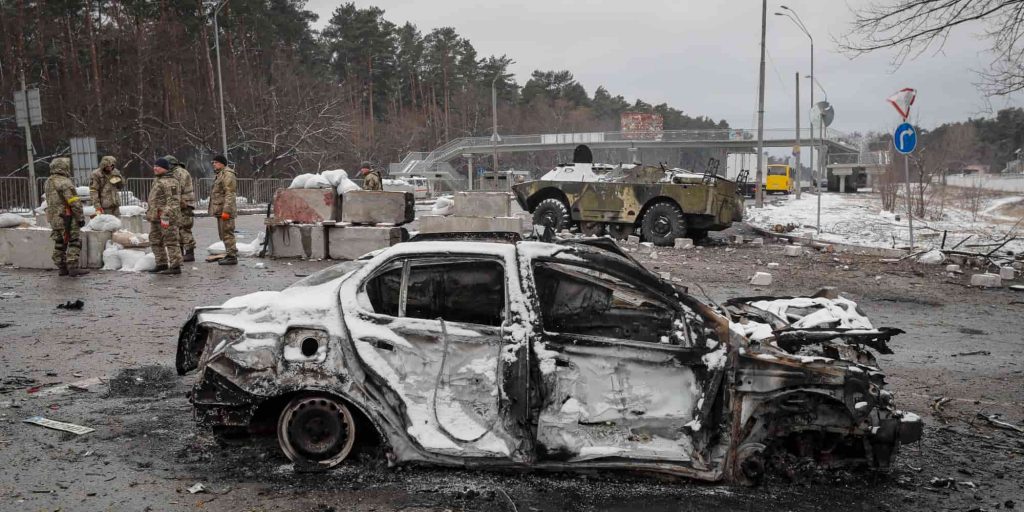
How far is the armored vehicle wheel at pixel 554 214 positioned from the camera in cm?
1784

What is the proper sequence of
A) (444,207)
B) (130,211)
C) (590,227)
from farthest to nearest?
(444,207) < (590,227) < (130,211)

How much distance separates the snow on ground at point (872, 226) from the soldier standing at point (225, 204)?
38.2 ft

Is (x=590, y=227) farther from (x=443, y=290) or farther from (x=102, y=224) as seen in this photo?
(x=443, y=290)

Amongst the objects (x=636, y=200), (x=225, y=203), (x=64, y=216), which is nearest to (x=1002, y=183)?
(x=636, y=200)

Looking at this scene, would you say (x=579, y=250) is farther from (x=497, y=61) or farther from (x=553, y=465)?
(x=497, y=61)

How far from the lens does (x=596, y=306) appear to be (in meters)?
4.23

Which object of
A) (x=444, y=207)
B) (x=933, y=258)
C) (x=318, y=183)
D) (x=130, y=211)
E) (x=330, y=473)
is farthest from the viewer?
(x=444, y=207)

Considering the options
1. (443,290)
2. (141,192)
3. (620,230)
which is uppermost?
(141,192)

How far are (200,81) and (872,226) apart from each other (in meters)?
37.2

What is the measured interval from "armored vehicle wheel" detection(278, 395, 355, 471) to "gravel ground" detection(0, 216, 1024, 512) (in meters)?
0.10

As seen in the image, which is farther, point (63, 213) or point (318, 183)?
point (318, 183)

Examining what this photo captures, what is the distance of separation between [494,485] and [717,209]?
13.1 m

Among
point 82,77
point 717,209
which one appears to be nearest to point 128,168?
point 82,77

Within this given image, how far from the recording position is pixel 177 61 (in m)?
40.6
